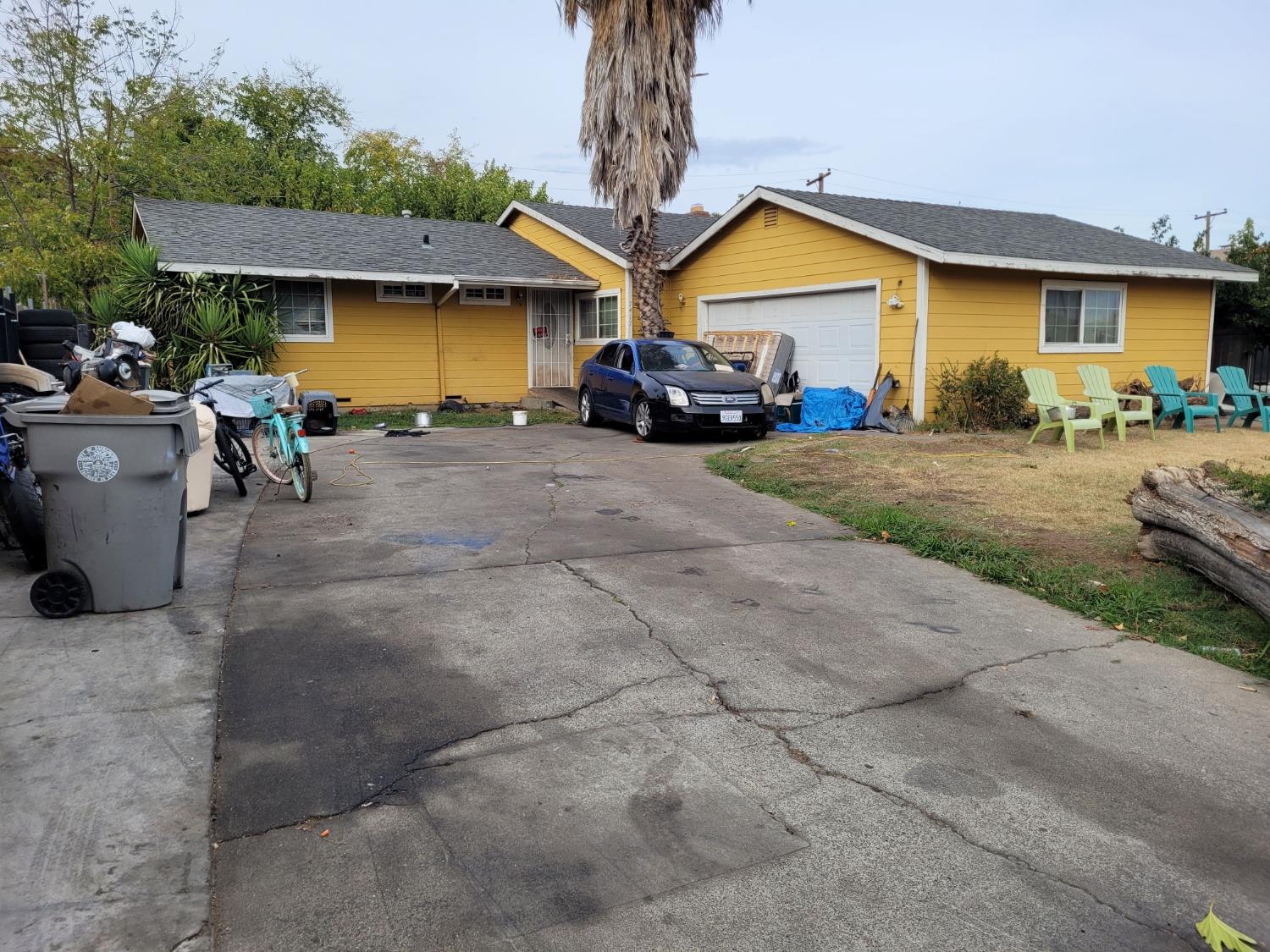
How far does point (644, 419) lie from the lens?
44.2 feet

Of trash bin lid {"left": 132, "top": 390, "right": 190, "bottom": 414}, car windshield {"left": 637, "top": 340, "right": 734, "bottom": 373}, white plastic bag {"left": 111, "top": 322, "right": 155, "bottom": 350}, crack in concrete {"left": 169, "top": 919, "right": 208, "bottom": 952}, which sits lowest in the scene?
crack in concrete {"left": 169, "top": 919, "right": 208, "bottom": 952}

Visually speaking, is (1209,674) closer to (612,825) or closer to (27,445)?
(612,825)

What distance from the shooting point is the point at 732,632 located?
509 cm

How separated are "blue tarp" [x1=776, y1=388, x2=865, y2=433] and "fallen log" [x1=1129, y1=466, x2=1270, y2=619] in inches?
320

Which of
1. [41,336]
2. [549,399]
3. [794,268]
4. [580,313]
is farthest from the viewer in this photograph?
[580,313]

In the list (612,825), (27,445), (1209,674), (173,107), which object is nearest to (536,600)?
(612,825)

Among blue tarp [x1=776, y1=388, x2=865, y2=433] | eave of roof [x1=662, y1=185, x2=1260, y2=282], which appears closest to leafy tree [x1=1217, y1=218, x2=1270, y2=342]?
eave of roof [x1=662, y1=185, x2=1260, y2=282]

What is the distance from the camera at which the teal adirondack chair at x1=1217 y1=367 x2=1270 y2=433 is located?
1434cm

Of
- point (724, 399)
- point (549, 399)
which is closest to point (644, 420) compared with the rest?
point (724, 399)

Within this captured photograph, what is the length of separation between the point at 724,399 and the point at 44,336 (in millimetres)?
9244

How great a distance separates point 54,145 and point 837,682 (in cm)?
2585

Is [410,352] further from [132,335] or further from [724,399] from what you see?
[132,335]

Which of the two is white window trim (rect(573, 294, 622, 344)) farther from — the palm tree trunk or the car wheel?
the car wheel

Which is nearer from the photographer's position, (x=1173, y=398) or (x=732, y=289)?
(x=1173, y=398)
